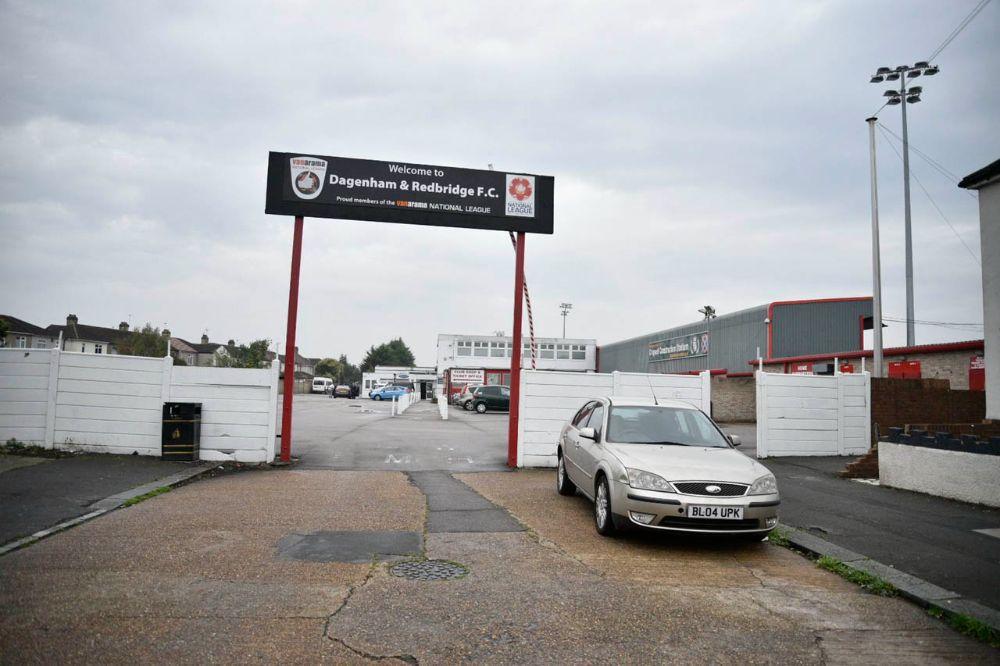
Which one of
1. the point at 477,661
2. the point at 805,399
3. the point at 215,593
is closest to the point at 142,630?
the point at 215,593

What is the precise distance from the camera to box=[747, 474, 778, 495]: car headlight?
638 cm

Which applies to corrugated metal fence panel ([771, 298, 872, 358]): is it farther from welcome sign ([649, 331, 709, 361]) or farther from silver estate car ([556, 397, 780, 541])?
silver estate car ([556, 397, 780, 541])

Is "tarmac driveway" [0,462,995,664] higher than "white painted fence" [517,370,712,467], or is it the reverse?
"white painted fence" [517,370,712,467]

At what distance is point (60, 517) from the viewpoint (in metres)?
6.87

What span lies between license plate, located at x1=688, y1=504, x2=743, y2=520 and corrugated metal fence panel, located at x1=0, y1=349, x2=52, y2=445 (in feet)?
35.9

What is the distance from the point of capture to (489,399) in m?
36.2

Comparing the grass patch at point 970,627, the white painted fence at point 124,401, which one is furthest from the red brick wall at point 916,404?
the white painted fence at point 124,401

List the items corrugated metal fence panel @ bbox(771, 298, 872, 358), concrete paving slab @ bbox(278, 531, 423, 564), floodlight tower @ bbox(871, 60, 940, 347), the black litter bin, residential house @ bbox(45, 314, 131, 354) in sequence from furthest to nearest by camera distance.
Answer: residential house @ bbox(45, 314, 131, 354) → corrugated metal fence panel @ bbox(771, 298, 872, 358) → floodlight tower @ bbox(871, 60, 940, 347) → the black litter bin → concrete paving slab @ bbox(278, 531, 423, 564)

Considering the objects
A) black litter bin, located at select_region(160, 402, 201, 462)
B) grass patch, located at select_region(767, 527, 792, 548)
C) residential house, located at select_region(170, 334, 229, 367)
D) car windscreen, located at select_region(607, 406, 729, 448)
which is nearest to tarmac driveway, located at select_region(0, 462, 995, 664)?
grass patch, located at select_region(767, 527, 792, 548)

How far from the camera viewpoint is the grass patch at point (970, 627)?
4297mm

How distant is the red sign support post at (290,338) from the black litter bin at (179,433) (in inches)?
57.9

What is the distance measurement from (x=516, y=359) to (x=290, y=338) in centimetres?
418

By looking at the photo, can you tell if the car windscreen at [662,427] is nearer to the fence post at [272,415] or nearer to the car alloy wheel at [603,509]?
the car alloy wheel at [603,509]

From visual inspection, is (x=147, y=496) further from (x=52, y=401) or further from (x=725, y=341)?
(x=725, y=341)
